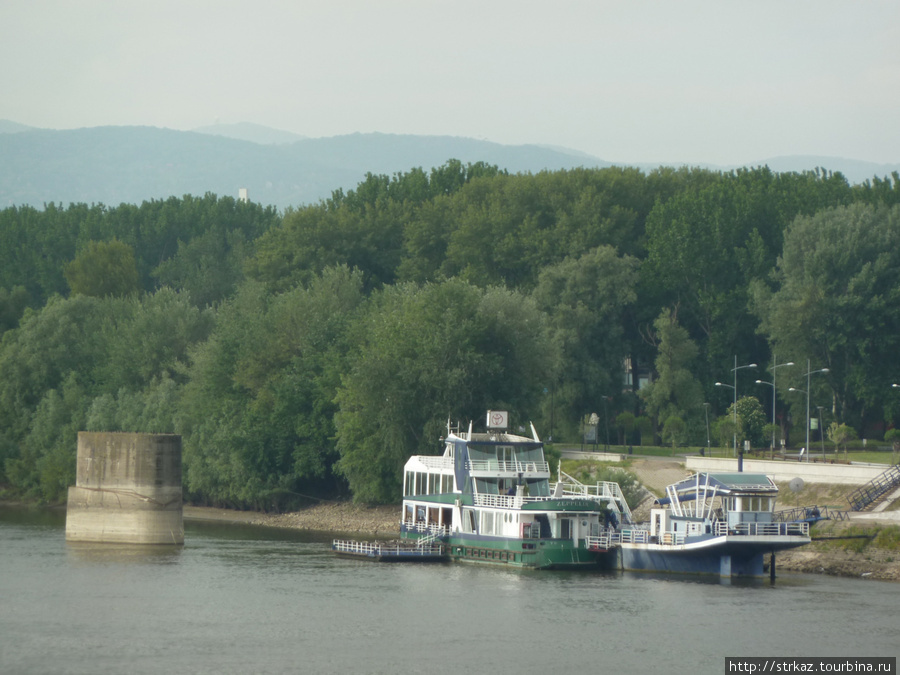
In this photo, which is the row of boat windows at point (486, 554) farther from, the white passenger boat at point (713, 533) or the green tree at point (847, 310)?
the green tree at point (847, 310)

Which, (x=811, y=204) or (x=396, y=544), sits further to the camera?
(x=811, y=204)

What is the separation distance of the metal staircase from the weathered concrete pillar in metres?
36.4

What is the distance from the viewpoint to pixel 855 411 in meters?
98.8

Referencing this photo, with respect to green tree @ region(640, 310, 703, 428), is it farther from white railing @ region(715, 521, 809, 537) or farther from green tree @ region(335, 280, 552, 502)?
white railing @ region(715, 521, 809, 537)

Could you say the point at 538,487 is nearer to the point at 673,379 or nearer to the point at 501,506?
the point at 501,506

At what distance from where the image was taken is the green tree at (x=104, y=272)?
137750 mm

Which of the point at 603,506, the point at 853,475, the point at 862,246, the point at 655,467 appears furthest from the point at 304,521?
the point at 862,246

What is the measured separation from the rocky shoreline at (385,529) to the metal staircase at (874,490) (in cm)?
342

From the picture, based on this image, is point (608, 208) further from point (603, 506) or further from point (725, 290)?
point (603, 506)

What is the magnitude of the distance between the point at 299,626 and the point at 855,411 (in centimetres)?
6289

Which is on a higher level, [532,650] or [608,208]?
[608,208]

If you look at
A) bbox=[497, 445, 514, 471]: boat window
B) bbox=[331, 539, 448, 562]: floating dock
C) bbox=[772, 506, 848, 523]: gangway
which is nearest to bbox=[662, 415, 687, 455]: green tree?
bbox=[772, 506, 848, 523]: gangway

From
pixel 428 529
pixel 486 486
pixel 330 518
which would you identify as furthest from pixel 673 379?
pixel 486 486

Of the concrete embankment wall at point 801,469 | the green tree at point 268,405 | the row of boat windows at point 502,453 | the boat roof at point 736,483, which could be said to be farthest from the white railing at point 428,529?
the green tree at point 268,405
